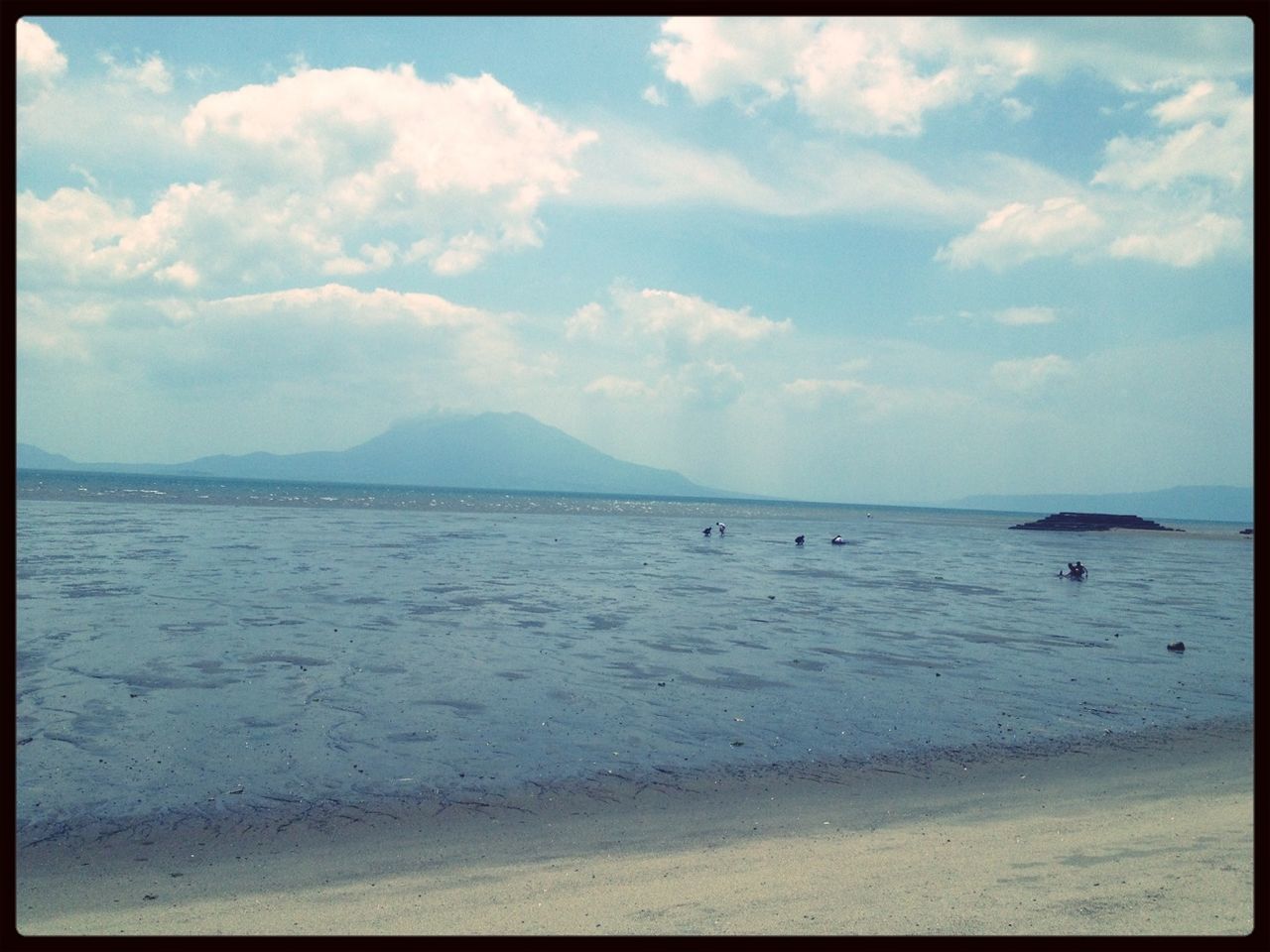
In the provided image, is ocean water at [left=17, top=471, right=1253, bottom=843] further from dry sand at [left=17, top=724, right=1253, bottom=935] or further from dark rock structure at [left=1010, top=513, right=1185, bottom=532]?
dark rock structure at [left=1010, top=513, right=1185, bottom=532]

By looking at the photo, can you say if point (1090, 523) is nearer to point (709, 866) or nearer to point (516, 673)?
point (516, 673)

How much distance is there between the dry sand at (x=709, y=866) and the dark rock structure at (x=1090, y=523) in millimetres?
119874

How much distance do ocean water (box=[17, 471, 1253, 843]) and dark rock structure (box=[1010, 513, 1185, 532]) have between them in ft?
280

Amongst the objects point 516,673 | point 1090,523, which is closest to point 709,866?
point 516,673

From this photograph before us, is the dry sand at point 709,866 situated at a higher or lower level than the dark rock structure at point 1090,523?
higher

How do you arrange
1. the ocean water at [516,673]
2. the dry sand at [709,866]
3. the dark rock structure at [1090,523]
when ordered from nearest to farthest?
the dry sand at [709,866]
the ocean water at [516,673]
the dark rock structure at [1090,523]

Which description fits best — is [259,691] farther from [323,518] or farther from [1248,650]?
[323,518]

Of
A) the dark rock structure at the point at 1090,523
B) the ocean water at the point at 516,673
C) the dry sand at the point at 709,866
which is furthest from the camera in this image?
the dark rock structure at the point at 1090,523

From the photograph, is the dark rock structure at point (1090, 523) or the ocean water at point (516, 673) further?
the dark rock structure at point (1090, 523)

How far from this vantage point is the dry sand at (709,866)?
738 centimetres

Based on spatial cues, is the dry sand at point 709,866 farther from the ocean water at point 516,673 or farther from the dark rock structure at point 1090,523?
the dark rock structure at point 1090,523

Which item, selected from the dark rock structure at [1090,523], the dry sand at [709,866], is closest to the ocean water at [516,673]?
the dry sand at [709,866]

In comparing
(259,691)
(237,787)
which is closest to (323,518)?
(259,691)

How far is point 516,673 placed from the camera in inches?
709
